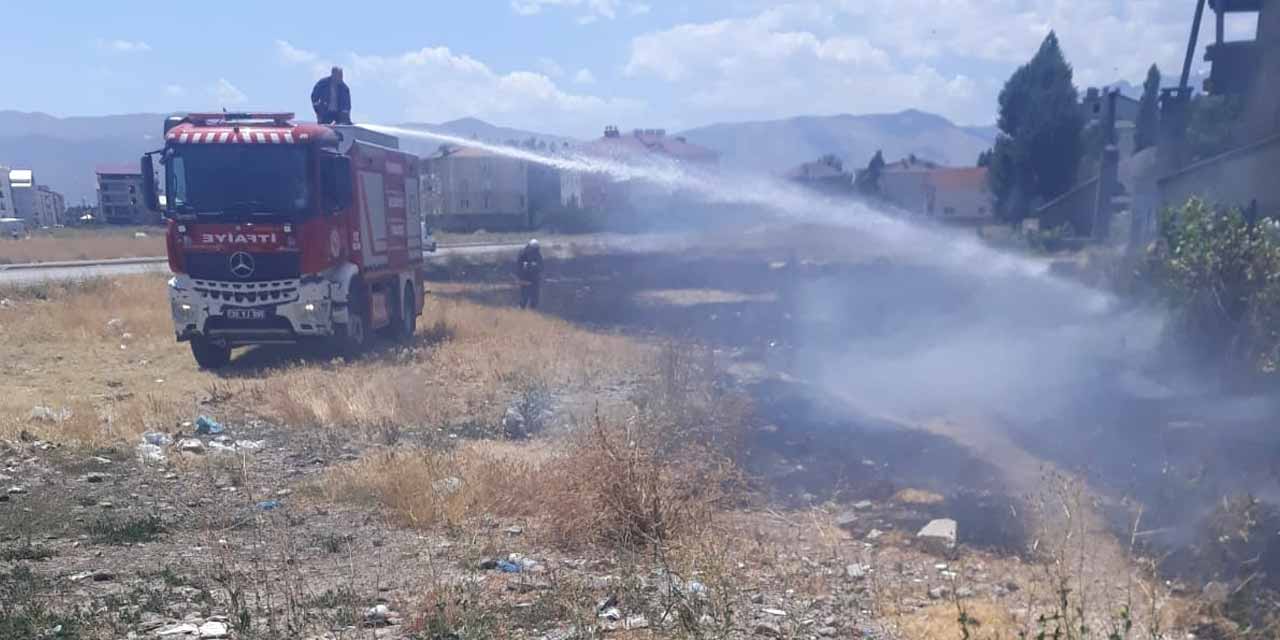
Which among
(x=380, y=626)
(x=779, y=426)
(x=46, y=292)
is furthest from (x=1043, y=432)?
(x=46, y=292)

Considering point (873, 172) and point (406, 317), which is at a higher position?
point (873, 172)

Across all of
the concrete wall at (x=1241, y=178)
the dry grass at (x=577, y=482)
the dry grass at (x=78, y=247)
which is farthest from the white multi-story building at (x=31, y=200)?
the concrete wall at (x=1241, y=178)

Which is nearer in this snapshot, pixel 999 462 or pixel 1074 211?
pixel 999 462

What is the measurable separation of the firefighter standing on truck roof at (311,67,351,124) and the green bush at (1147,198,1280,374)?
35.3 feet

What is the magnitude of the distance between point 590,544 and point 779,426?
4397 millimetres

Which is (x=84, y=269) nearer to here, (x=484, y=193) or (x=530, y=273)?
(x=530, y=273)

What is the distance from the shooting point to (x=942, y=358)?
13.6 metres

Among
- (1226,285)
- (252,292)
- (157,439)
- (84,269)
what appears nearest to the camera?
(157,439)

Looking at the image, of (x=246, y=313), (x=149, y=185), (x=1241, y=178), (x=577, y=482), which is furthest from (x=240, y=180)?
(x=1241, y=178)

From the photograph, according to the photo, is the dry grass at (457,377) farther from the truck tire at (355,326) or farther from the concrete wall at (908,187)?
the concrete wall at (908,187)

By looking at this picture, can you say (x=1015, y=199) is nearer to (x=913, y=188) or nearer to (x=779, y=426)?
(x=913, y=188)

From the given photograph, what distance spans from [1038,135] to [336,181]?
36530 mm

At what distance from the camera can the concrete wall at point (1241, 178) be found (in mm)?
11172

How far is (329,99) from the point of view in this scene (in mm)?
13586
